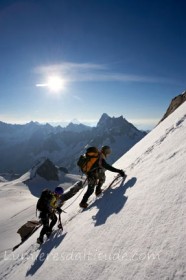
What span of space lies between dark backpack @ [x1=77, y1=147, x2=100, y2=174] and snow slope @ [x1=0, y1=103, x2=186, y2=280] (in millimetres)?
1871

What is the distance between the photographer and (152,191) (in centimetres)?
587

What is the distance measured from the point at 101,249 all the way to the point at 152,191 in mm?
1848

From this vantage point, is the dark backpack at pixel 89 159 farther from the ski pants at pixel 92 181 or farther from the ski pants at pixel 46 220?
the ski pants at pixel 46 220

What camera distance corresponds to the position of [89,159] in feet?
31.6

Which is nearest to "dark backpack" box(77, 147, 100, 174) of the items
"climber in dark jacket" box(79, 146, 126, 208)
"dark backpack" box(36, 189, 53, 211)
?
"climber in dark jacket" box(79, 146, 126, 208)

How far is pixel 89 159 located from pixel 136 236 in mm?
5131

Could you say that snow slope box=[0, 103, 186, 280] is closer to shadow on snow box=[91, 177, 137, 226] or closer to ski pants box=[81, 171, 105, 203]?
shadow on snow box=[91, 177, 137, 226]

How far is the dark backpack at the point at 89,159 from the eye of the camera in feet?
31.3

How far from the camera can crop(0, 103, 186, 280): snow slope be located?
384cm

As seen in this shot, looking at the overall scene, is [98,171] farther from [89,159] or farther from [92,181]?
[89,159]

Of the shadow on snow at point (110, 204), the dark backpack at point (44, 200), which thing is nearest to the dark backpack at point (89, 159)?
the shadow on snow at point (110, 204)

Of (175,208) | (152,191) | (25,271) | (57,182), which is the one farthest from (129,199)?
(57,182)

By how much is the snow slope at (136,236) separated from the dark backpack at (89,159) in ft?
6.14

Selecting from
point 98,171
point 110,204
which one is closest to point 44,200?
point 98,171
